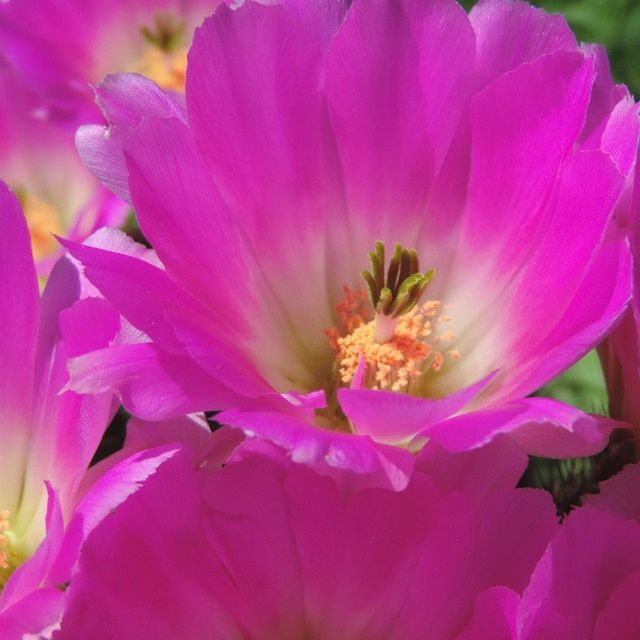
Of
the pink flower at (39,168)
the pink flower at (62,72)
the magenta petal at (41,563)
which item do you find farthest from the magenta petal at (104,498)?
the pink flower at (39,168)

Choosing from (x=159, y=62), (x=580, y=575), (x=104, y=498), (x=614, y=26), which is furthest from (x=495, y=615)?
(x=159, y=62)

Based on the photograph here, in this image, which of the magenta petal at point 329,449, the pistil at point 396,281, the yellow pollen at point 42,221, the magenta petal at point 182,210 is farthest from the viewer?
the yellow pollen at point 42,221

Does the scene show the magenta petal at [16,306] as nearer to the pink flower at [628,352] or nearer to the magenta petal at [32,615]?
the magenta petal at [32,615]

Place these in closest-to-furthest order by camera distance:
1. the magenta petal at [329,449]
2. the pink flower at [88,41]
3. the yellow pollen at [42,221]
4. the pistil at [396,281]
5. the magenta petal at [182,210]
→ the magenta petal at [329,449] < the magenta petal at [182,210] < the pistil at [396,281] < the pink flower at [88,41] < the yellow pollen at [42,221]

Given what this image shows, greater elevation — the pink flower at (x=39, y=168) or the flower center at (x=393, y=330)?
the pink flower at (x=39, y=168)

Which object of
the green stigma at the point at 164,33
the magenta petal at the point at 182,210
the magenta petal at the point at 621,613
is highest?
the green stigma at the point at 164,33

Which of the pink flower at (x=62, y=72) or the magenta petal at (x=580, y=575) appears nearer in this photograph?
the magenta petal at (x=580, y=575)
